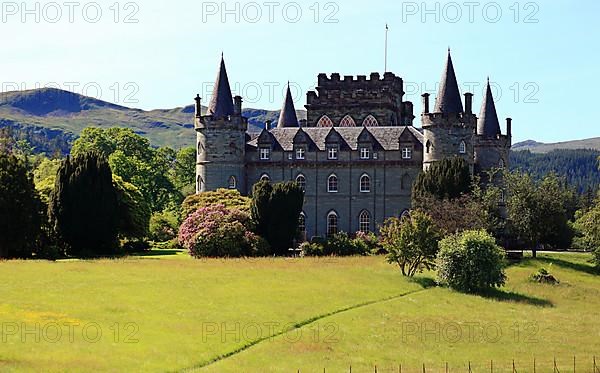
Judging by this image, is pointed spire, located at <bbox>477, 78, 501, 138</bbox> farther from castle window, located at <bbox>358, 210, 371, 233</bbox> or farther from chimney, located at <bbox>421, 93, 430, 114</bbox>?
castle window, located at <bbox>358, 210, 371, 233</bbox>

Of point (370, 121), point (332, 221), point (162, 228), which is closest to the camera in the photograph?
point (332, 221)

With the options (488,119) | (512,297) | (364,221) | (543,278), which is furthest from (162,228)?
(512,297)

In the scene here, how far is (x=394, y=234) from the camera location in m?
48.5

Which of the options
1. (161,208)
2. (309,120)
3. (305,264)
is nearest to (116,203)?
(305,264)

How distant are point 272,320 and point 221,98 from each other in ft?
139

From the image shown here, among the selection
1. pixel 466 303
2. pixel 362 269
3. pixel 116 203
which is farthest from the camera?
pixel 116 203

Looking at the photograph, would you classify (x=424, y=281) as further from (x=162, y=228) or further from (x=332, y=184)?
(x=162, y=228)

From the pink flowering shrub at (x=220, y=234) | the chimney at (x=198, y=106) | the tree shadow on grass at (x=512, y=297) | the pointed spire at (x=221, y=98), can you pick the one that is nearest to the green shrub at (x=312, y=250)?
the pink flowering shrub at (x=220, y=234)

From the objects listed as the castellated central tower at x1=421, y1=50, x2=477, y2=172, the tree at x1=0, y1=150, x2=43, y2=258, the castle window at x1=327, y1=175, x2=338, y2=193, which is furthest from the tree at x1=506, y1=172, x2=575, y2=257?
the tree at x1=0, y1=150, x2=43, y2=258

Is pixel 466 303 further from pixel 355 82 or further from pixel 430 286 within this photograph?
pixel 355 82

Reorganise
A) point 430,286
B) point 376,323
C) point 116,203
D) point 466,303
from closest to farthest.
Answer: point 376,323, point 466,303, point 430,286, point 116,203

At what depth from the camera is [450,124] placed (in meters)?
67.4

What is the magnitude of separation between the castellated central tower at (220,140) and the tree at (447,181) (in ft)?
56.6

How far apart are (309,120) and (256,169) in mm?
11355
